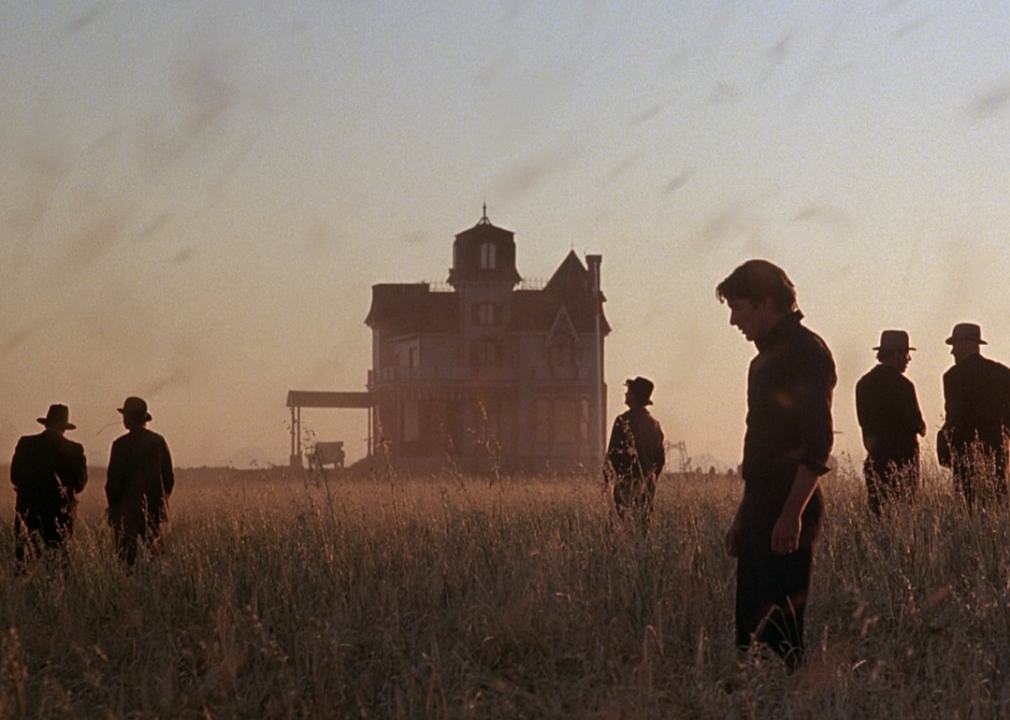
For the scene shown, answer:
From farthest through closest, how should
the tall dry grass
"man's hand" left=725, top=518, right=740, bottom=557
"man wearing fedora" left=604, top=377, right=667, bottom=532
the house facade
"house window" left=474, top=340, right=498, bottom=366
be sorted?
"house window" left=474, top=340, right=498, bottom=366 → the house facade → "man wearing fedora" left=604, top=377, right=667, bottom=532 → the tall dry grass → "man's hand" left=725, top=518, right=740, bottom=557

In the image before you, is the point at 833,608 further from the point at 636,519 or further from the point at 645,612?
the point at 636,519

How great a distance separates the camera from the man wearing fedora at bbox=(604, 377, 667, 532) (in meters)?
11.2

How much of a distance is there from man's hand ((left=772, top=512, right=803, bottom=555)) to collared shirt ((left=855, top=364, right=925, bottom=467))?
5186mm

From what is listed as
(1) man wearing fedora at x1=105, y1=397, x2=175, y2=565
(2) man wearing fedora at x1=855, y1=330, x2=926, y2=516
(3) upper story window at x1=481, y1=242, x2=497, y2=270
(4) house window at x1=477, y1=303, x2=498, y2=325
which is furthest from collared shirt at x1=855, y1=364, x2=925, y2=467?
Answer: (3) upper story window at x1=481, y1=242, x2=497, y2=270

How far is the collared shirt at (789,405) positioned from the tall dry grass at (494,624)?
31.8 inches

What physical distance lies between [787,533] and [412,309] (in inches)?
1769

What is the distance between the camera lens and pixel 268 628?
7742 mm

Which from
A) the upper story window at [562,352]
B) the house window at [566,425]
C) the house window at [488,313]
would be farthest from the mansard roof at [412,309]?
the house window at [566,425]

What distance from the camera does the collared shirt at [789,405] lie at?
556 centimetres

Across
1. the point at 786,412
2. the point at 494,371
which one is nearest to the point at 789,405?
the point at 786,412

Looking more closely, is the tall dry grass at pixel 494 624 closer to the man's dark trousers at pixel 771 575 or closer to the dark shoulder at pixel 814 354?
the man's dark trousers at pixel 771 575

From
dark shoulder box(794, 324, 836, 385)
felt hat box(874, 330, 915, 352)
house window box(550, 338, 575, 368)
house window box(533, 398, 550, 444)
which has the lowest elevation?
dark shoulder box(794, 324, 836, 385)

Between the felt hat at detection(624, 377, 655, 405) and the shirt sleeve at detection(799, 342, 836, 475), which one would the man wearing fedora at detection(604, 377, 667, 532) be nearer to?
the felt hat at detection(624, 377, 655, 405)

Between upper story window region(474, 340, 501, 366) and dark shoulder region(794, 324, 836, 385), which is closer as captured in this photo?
dark shoulder region(794, 324, 836, 385)
